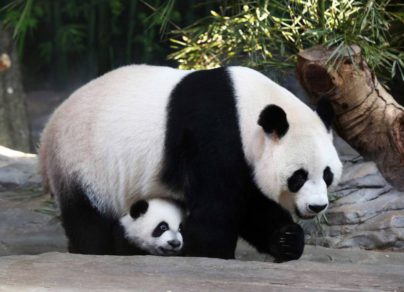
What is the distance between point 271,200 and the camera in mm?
3842

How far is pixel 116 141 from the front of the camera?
4121 mm

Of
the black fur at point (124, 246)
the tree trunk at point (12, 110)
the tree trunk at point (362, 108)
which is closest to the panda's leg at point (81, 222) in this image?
the black fur at point (124, 246)

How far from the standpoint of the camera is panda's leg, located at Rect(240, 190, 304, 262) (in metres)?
3.90

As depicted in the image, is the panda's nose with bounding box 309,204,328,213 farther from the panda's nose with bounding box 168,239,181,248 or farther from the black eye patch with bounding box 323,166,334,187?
the panda's nose with bounding box 168,239,181,248

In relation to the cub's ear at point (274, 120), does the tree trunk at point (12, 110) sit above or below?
below

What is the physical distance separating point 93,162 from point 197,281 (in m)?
1.24

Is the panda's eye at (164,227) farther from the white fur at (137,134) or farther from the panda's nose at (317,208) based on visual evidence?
the panda's nose at (317,208)

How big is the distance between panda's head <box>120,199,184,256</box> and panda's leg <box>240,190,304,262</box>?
361mm

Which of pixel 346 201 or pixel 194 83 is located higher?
pixel 194 83

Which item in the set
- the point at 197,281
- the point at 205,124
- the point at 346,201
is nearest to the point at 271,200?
A: the point at 205,124

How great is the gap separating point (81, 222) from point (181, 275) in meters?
1.06

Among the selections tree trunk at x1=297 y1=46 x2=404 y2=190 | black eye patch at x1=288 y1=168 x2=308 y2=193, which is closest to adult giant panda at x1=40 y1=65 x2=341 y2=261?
black eye patch at x1=288 y1=168 x2=308 y2=193

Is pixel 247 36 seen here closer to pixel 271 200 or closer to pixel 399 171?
pixel 399 171

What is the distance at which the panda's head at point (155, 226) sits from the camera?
418 centimetres
